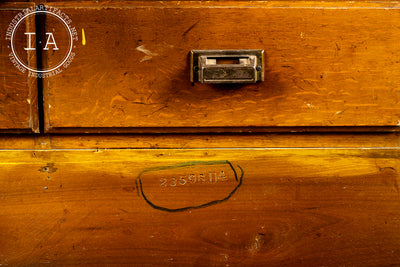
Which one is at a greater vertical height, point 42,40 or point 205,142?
point 42,40

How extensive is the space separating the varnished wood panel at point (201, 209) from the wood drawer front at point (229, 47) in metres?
0.06

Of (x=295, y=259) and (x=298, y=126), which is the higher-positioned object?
(x=298, y=126)

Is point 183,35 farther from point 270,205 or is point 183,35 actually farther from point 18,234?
point 18,234

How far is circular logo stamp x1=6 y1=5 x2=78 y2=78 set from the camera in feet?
1.45

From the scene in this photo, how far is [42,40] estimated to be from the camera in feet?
1.46

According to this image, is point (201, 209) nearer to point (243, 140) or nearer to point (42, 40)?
point (243, 140)

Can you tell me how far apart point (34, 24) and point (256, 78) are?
0.35m

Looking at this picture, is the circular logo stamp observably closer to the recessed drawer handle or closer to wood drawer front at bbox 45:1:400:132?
wood drawer front at bbox 45:1:400:132

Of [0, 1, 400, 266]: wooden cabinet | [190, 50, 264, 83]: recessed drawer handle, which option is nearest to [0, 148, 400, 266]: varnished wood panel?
[0, 1, 400, 266]: wooden cabinet

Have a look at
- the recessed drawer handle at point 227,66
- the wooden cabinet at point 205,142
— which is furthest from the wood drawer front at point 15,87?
the recessed drawer handle at point 227,66

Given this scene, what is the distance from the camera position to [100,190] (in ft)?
1.52

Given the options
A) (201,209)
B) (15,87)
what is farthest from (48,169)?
(201,209)

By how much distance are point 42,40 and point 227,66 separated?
0.95 feet

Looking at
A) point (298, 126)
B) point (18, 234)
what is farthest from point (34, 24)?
point (298, 126)
